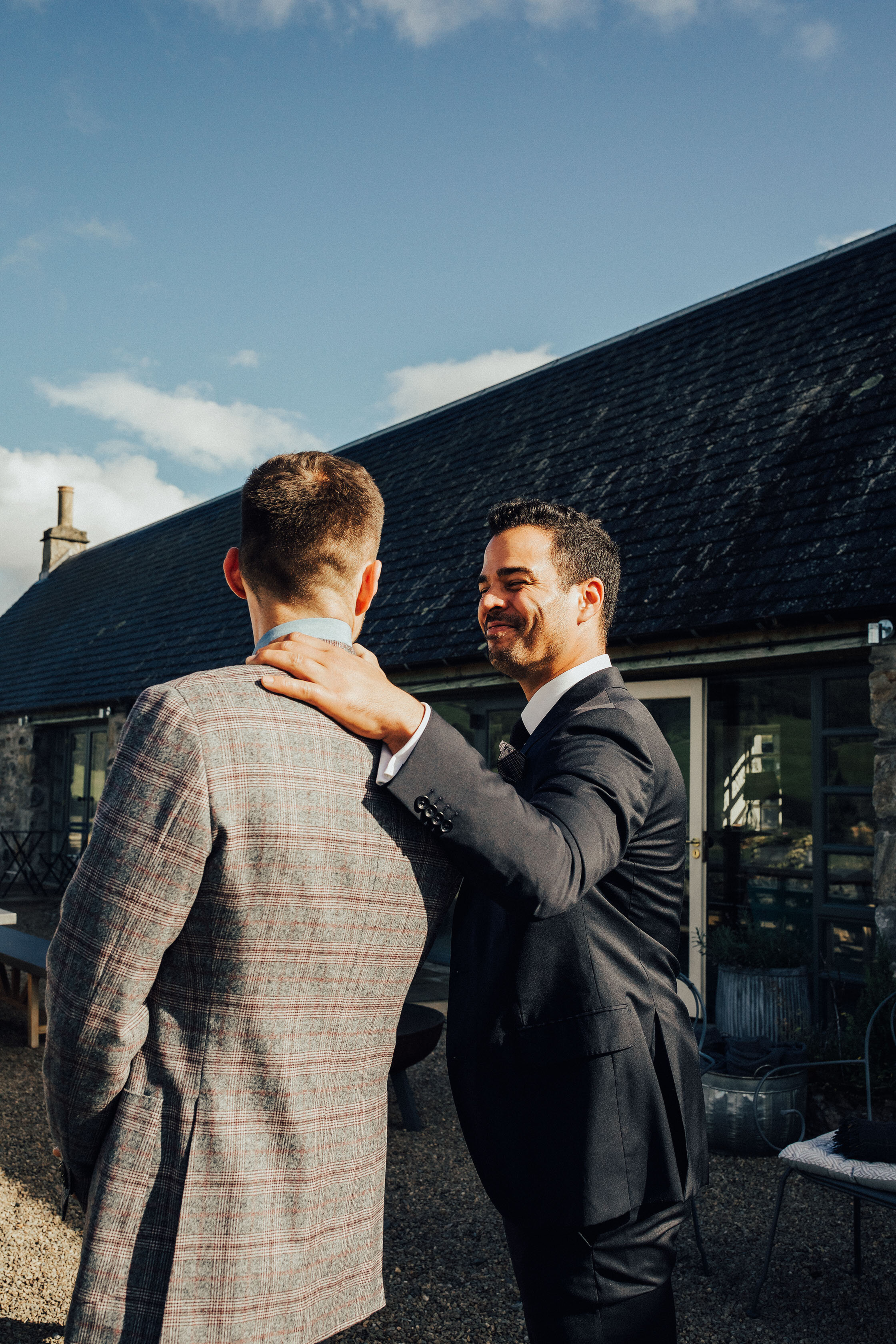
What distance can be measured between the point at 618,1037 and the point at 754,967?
4230 mm

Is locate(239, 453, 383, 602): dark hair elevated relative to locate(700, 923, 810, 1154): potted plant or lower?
elevated

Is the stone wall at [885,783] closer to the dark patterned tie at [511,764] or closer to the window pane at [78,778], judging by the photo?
the dark patterned tie at [511,764]

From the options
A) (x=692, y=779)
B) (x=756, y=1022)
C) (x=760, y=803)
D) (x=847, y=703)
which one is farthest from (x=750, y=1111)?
(x=847, y=703)

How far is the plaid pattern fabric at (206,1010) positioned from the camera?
3.86 ft

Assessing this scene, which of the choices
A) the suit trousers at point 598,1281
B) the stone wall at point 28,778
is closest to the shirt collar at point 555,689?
the suit trousers at point 598,1281

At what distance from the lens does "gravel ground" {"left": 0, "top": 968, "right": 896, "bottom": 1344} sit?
2.95 m

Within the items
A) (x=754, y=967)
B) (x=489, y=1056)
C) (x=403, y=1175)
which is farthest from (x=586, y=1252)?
(x=754, y=967)

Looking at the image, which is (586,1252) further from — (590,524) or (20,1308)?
(20,1308)

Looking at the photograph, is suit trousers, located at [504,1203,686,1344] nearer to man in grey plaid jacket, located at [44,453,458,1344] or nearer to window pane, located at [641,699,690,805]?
man in grey plaid jacket, located at [44,453,458,1344]

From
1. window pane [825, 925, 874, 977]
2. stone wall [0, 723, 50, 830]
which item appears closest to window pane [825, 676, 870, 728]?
window pane [825, 925, 874, 977]

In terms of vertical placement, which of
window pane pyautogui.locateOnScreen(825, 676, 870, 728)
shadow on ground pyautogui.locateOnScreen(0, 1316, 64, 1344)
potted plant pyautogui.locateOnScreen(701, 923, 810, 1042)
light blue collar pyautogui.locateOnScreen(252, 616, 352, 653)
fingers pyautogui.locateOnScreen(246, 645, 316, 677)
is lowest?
shadow on ground pyautogui.locateOnScreen(0, 1316, 64, 1344)

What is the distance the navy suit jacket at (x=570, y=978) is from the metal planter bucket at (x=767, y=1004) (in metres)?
3.88

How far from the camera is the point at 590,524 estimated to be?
195cm

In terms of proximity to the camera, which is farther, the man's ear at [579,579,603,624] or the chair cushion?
the chair cushion
